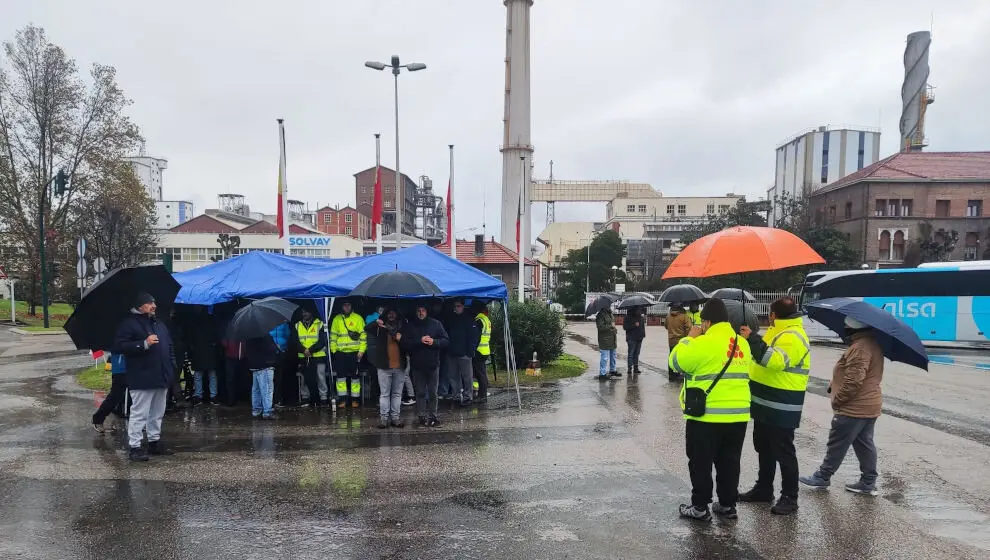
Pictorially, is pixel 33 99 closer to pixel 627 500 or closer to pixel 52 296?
pixel 52 296

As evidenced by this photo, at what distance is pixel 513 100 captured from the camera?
165 ft

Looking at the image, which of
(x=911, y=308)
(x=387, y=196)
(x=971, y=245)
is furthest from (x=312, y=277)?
(x=387, y=196)

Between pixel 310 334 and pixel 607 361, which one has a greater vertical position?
pixel 310 334

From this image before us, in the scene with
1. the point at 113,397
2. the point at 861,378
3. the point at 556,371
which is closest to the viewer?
the point at 861,378

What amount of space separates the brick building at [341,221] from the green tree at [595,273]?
5554 centimetres

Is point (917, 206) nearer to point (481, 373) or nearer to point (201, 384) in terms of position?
point (481, 373)

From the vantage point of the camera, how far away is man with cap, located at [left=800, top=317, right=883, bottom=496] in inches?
215

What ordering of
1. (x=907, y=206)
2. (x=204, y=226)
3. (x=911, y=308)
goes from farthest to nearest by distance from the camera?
(x=204, y=226)
(x=907, y=206)
(x=911, y=308)

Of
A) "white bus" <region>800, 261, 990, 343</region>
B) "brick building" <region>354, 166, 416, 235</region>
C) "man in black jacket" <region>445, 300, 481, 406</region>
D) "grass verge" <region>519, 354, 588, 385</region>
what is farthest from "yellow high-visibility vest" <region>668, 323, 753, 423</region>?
"brick building" <region>354, 166, 416, 235</region>

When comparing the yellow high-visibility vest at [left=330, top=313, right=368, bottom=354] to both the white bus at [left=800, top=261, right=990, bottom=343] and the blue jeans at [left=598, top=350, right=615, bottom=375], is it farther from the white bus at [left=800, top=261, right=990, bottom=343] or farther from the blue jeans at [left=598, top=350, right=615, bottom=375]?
the white bus at [left=800, top=261, right=990, bottom=343]

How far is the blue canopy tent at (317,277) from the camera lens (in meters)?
9.97

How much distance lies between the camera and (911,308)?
22.1 metres

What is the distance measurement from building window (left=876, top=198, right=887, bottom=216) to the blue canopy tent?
50.2 m

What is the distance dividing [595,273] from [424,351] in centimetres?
3518
